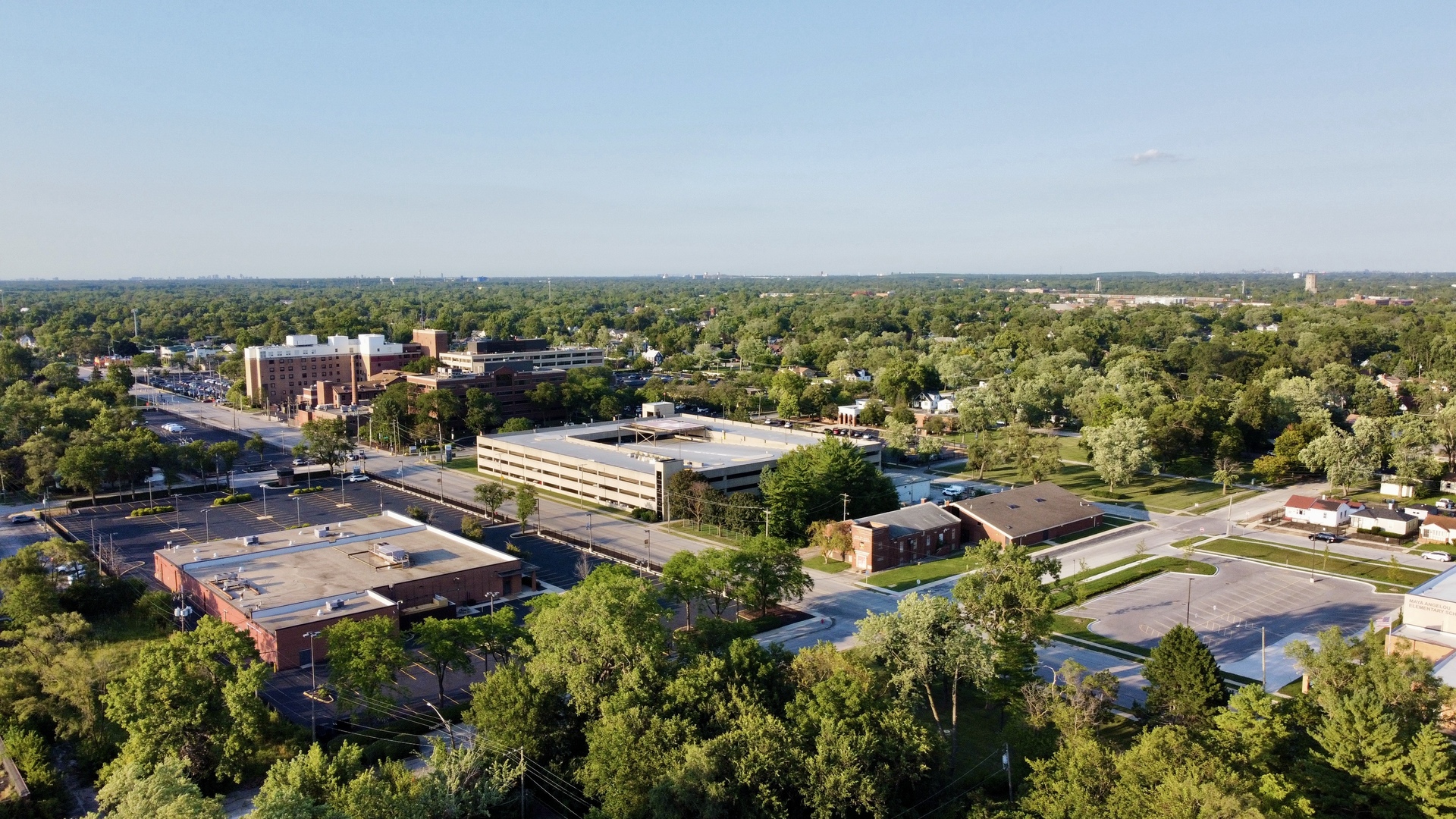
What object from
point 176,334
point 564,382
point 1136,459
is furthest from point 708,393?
point 176,334

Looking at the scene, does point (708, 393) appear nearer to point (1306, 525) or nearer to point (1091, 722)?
point (1306, 525)

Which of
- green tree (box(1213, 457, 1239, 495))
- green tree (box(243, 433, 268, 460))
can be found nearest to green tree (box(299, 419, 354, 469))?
green tree (box(243, 433, 268, 460))

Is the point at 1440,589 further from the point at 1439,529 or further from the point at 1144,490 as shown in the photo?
the point at 1144,490

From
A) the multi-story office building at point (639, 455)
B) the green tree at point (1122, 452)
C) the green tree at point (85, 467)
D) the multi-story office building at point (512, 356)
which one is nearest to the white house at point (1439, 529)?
the green tree at point (1122, 452)

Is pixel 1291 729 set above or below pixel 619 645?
below

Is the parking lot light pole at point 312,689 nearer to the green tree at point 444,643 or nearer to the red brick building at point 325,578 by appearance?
the red brick building at point 325,578

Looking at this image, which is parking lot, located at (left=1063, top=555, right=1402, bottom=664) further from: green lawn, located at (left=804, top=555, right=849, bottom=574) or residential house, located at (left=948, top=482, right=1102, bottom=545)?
green lawn, located at (left=804, top=555, right=849, bottom=574)

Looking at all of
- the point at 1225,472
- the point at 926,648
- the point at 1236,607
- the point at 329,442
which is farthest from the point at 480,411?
the point at 926,648
